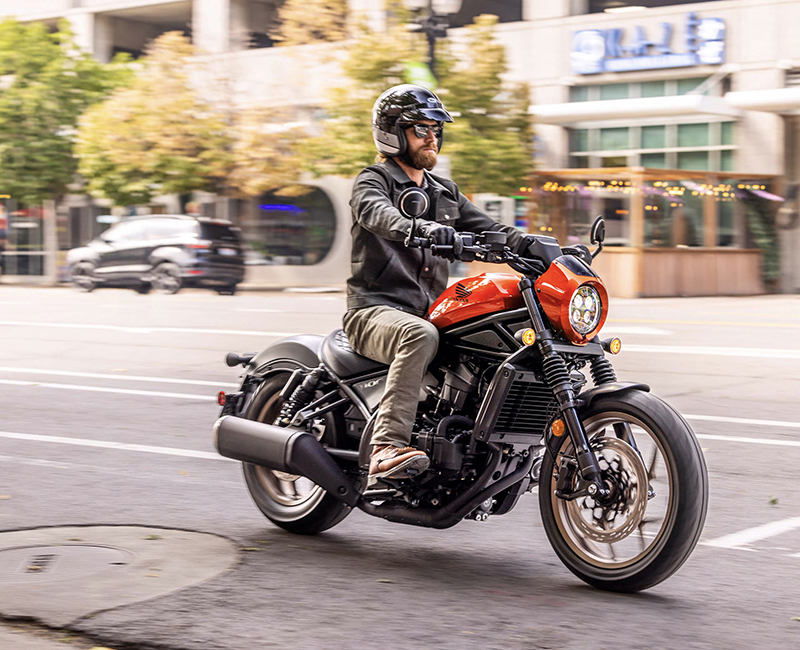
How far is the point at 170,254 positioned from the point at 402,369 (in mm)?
23946

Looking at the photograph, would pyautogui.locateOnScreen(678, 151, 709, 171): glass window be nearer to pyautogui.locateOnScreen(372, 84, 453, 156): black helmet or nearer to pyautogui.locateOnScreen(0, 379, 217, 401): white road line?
pyautogui.locateOnScreen(0, 379, 217, 401): white road line

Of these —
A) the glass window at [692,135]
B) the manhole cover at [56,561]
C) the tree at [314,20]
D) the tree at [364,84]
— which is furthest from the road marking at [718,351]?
the tree at [314,20]

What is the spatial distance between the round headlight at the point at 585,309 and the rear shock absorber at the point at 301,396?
140 centimetres

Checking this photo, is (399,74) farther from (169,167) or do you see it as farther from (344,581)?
(344,581)

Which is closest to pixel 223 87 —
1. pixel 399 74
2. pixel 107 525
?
pixel 399 74

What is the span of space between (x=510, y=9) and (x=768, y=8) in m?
8.91

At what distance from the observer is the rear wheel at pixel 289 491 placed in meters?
5.93

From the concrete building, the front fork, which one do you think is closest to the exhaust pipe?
the front fork

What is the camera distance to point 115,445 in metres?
8.73

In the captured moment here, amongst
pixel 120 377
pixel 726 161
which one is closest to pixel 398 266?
pixel 120 377

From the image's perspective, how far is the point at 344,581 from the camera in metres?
5.19

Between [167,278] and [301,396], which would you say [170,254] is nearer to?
[167,278]

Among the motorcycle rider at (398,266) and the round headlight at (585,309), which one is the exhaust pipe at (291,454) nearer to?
the motorcycle rider at (398,266)

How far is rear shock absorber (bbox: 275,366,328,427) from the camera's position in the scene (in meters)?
5.88
